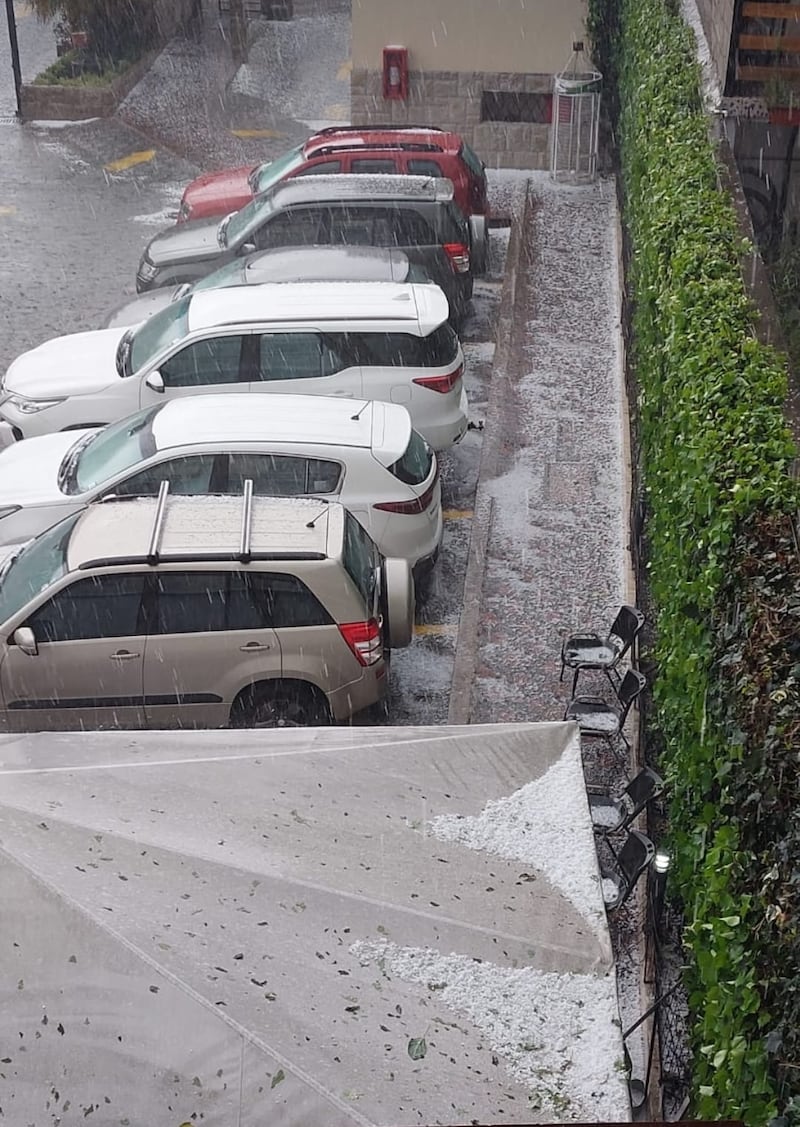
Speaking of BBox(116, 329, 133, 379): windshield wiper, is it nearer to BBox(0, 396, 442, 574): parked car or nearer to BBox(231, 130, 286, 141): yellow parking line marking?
BBox(0, 396, 442, 574): parked car

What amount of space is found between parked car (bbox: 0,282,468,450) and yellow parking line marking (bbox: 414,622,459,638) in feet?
7.14

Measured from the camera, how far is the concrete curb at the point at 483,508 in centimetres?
944

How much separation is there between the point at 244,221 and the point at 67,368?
173 inches

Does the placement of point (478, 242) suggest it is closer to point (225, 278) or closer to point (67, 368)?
point (225, 278)

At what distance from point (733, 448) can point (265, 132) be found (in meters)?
19.0

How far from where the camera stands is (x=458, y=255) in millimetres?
15227

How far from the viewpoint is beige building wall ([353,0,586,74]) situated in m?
20.4

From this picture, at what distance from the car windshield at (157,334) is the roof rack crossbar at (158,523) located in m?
3.15

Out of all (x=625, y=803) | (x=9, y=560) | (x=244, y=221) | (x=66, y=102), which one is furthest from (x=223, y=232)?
(x=625, y=803)

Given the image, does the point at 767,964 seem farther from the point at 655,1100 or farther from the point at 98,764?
the point at 98,764

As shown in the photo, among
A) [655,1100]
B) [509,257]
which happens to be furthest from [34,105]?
[655,1100]

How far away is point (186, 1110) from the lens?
4.38m

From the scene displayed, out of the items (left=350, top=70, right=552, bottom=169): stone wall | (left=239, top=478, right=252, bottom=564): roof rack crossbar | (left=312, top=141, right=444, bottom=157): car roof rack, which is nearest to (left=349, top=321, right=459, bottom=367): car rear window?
(left=239, top=478, right=252, bottom=564): roof rack crossbar

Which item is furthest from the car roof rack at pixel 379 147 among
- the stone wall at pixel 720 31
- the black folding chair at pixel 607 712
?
the black folding chair at pixel 607 712
